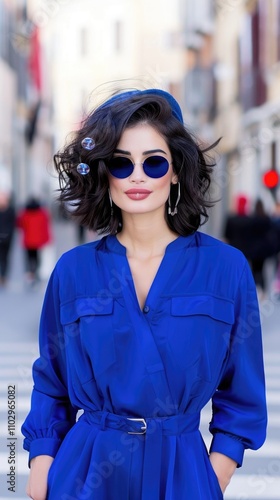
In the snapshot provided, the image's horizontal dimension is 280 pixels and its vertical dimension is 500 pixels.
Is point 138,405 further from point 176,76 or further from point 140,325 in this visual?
point 176,76

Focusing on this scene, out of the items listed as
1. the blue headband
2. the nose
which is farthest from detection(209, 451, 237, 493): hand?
the blue headband

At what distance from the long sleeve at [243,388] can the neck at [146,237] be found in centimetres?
20

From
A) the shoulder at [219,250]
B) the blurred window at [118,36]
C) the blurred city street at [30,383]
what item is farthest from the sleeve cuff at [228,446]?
the blurred window at [118,36]

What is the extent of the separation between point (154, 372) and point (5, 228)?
1596 centimetres

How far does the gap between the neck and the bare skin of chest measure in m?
0.02

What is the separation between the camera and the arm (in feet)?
8.82

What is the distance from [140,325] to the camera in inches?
101

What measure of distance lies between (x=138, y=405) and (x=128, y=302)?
22 centimetres

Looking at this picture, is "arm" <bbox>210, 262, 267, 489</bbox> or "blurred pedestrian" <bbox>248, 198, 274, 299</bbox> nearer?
"arm" <bbox>210, 262, 267, 489</bbox>

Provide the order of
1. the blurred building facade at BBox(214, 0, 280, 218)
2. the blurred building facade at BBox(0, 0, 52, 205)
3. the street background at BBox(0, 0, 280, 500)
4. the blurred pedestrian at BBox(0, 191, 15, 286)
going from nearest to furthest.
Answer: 1. the street background at BBox(0, 0, 280, 500)
2. the blurred pedestrian at BBox(0, 191, 15, 286)
3. the blurred building facade at BBox(214, 0, 280, 218)
4. the blurred building facade at BBox(0, 0, 52, 205)

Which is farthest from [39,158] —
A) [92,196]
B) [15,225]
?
[92,196]

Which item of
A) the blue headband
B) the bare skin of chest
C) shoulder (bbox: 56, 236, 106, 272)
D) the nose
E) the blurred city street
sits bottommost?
the blurred city street

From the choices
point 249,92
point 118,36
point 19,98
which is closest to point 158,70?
point 249,92

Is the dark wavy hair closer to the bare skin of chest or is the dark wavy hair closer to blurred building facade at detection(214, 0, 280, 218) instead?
the bare skin of chest
